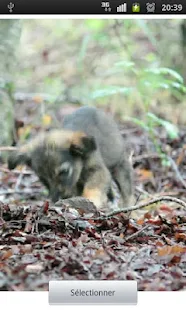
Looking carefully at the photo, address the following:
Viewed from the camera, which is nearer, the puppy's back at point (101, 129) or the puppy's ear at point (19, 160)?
the puppy's ear at point (19, 160)

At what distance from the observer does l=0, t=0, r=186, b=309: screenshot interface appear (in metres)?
3.18

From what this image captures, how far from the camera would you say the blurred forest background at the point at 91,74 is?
22.4 ft

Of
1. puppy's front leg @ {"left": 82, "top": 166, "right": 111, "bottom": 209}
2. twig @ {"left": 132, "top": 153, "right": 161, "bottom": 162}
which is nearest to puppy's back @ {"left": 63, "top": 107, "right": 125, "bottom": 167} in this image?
puppy's front leg @ {"left": 82, "top": 166, "right": 111, "bottom": 209}

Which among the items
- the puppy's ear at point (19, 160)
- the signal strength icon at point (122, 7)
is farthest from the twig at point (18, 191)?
the signal strength icon at point (122, 7)

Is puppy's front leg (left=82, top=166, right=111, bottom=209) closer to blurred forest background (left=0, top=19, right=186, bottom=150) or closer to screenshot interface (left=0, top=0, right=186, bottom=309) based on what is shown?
screenshot interface (left=0, top=0, right=186, bottom=309)

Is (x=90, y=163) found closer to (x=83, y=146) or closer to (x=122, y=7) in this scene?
(x=83, y=146)

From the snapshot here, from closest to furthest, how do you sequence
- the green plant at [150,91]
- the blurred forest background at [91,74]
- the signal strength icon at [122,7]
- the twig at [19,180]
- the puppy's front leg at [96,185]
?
the signal strength icon at [122,7]
the puppy's front leg at [96,185]
the green plant at [150,91]
the twig at [19,180]
the blurred forest background at [91,74]

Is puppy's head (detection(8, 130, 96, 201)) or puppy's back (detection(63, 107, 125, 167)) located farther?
puppy's back (detection(63, 107, 125, 167))

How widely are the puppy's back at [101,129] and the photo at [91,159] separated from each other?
0.04 feet

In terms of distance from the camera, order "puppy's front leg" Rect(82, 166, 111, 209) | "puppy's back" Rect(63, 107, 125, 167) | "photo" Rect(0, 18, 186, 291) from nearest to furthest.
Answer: "photo" Rect(0, 18, 186, 291)
"puppy's front leg" Rect(82, 166, 111, 209)
"puppy's back" Rect(63, 107, 125, 167)

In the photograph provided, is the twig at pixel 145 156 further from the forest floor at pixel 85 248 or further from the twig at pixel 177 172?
the forest floor at pixel 85 248

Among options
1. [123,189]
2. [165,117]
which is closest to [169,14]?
[123,189]

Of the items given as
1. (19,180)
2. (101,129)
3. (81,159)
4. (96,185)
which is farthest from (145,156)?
(81,159)

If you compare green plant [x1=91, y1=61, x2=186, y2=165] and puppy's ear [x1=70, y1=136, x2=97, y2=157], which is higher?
puppy's ear [x1=70, y1=136, x2=97, y2=157]
